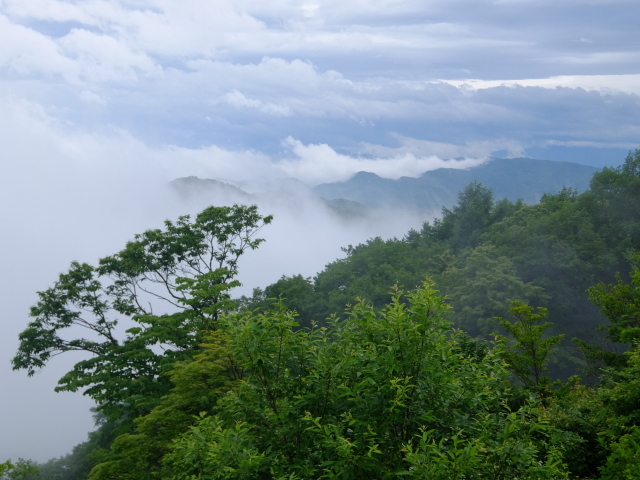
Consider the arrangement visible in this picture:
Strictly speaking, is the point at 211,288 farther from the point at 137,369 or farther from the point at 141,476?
the point at 141,476

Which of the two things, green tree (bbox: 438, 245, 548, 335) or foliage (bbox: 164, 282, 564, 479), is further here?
green tree (bbox: 438, 245, 548, 335)

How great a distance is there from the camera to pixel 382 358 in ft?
18.4

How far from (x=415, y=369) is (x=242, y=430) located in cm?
185


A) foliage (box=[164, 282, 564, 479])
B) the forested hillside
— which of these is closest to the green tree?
the forested hillside

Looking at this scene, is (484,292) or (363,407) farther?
(484,292)

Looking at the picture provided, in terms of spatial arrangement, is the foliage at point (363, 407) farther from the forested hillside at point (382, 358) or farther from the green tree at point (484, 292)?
the green tree at point (484, 292)

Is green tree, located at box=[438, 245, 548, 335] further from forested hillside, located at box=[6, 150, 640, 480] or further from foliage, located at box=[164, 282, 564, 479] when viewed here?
foliage, located at box=[164, 282, 564, 479]

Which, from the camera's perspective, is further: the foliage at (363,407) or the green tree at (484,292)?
the green tree at (484,292)

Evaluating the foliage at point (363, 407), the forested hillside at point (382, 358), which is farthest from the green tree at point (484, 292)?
the foliage at point (363, 407)

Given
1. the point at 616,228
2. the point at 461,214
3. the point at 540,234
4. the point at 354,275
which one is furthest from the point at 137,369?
the point at 461,214

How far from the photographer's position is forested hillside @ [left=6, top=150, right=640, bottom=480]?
18.1 ft

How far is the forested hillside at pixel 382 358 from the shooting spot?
5.52 meters

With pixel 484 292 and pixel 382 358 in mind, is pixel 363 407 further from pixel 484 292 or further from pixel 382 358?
pixel 484 292

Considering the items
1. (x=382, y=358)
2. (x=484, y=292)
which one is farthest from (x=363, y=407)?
(x=484, y=292)
